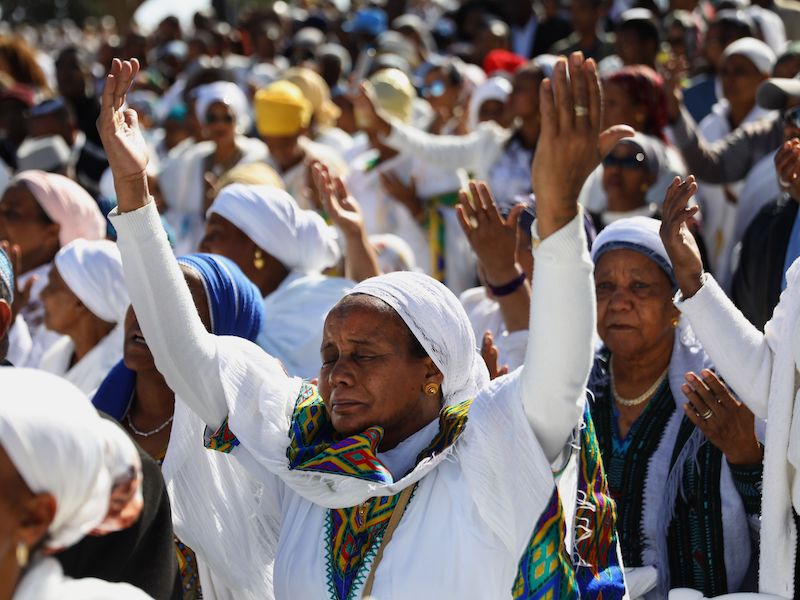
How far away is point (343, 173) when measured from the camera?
311 inches

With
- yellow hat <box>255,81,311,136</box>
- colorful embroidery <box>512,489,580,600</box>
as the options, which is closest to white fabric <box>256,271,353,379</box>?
colorful embroidery <box>512,489,580,600</box>

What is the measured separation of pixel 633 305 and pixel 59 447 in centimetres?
238

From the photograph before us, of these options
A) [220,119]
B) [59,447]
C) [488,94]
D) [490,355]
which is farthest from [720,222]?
[59,447]

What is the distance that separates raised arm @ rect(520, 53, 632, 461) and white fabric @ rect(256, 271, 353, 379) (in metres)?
2.23

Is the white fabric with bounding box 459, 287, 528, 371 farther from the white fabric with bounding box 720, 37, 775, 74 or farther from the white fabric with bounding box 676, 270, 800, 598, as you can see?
the white fabric with bounding box 720, 37, 775, 74

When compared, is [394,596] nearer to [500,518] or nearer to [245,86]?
[500,518]

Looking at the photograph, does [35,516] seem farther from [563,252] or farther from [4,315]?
[4,315]

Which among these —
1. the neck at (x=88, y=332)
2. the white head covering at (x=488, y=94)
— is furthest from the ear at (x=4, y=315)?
the white head covering at (x=488, y=94)

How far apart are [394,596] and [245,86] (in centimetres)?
1010

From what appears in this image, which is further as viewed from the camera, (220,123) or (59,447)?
(220,123)

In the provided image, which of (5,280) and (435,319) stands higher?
(435,319)

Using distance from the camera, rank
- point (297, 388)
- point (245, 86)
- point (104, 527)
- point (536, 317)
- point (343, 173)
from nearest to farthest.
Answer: point (104, 527), point (536, 317), point (297, 388), point (343, 173), point (245, 86)

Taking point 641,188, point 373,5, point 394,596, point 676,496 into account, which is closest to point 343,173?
point 641,188

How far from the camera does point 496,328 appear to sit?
15.8 ft
